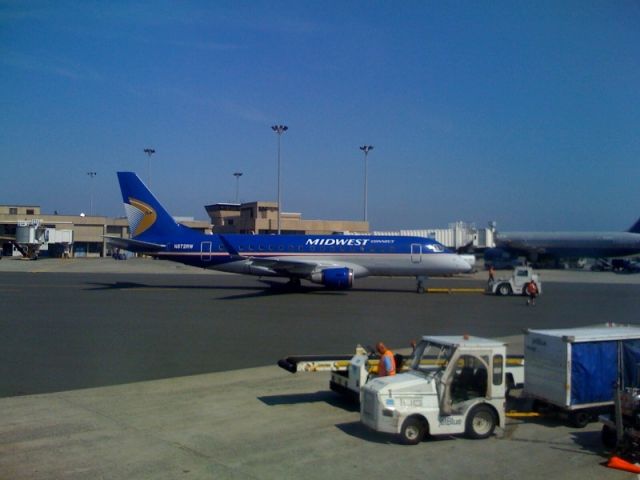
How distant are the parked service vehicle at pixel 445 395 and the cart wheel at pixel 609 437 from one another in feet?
5.34

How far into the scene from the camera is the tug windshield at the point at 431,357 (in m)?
11.0

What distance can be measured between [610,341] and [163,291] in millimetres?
31398

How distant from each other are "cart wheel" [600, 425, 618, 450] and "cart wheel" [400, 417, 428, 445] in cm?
298

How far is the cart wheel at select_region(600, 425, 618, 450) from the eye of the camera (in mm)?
10133

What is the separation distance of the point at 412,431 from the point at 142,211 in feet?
114

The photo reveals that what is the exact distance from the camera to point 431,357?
1136 centimetres

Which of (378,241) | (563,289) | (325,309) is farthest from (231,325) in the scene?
(563,289)

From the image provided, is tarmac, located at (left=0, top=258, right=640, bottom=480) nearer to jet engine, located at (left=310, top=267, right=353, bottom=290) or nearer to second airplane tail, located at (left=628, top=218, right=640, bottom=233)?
jet engine, located at (left=310, top=267, right=353, bottom=290)

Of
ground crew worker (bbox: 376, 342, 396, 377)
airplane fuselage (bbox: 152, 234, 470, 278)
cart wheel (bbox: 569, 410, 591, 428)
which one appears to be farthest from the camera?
airplane fuselage (bbox: 152, 234, 470, 278)

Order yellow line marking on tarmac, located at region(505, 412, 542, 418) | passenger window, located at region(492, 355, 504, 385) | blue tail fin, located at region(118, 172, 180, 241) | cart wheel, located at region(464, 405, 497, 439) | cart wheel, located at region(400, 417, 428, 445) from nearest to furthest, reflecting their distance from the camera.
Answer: cart wheel, located at region(400, 417, 428, 445) → cart wheel, located at region(464, 405, 497, 439) → passenger window, located at region(492, 355, 504, 385) → yellow line marking on tarmac, located at region(505, 412, 542, 418) → blue tail fin, located at region(118, 172, 180, 241)

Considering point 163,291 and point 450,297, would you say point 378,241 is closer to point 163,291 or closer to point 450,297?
point 450,297

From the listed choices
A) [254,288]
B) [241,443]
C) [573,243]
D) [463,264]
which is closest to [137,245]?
[254,288]

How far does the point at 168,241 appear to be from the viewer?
4091cm

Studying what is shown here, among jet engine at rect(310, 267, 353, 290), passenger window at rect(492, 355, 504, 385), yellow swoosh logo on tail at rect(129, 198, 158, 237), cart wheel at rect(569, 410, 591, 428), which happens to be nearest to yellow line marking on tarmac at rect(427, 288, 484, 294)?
jet engine at rect(310, 267, 353, 290)
